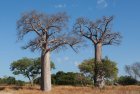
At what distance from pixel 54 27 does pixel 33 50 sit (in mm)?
2528

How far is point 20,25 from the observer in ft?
99.8

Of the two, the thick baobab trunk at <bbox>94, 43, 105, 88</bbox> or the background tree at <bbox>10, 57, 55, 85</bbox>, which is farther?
the background tree at <bbox>10, 57, 55, 85</bbox>

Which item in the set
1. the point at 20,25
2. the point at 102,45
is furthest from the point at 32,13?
the point at 102,45

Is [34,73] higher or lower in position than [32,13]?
lower

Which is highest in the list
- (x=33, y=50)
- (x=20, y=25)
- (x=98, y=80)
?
(x=20, y=25)

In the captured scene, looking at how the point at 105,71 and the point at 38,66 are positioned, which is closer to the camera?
the point at 105,71

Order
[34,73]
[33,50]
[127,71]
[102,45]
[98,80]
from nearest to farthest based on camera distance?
1. [33,50]
2. [98,80]
3. [102,45]
4. [34,73]
5. [127,71]

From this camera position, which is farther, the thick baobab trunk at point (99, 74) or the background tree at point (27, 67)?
the background tree at point (27, 67)

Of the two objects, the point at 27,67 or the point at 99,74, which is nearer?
the point at 99,74

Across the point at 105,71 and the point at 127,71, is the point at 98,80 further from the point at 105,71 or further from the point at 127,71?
the point at 127,71

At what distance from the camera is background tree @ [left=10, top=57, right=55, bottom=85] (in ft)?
188

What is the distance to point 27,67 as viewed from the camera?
58.3 meters

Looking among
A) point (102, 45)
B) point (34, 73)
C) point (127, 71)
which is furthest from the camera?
point (127, 71)

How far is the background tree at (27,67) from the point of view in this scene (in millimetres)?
57312
